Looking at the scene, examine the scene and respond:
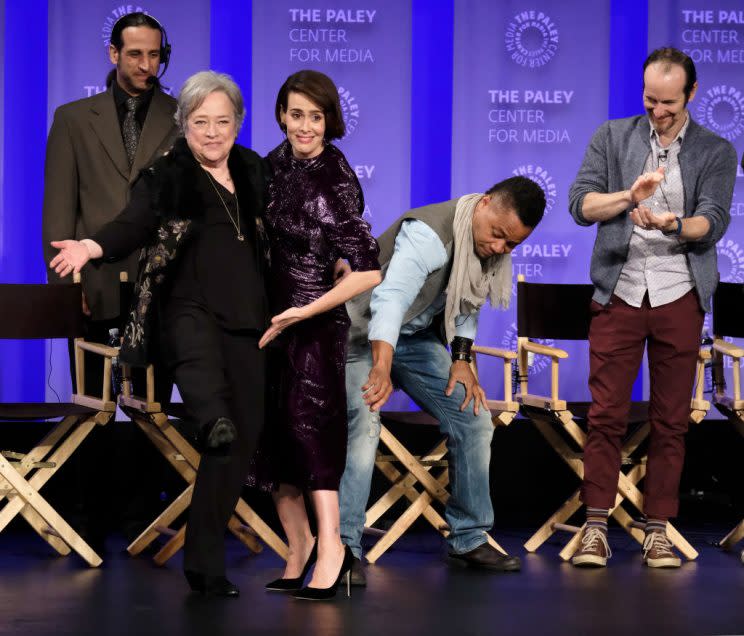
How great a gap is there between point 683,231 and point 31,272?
318cm

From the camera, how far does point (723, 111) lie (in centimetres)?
670

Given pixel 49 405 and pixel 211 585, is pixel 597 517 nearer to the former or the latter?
pixel 211 585

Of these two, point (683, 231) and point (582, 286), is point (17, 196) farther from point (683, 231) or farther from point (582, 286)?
point (683, 231)

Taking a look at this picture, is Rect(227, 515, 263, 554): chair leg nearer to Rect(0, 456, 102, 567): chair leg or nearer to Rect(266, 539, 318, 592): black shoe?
Rect(0, 456, 102, 567): chair leg

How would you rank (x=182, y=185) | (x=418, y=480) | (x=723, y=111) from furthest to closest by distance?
1. (x=723, y=111)
2. (x=418, y=480)
3. (x=182, y=185)

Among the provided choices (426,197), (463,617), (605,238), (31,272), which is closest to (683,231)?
(605,238)

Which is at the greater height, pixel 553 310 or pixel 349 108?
pixel 349 108

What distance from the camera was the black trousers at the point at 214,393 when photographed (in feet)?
12.6

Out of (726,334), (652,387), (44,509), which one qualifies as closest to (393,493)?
(652,387)

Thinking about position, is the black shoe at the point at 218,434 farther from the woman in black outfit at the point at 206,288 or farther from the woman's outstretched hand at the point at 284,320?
the woman's outstretched hand at the point at 284,320

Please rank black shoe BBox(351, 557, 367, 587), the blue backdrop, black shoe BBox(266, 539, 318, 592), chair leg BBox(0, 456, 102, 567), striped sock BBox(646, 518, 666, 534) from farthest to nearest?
the blue backdrop → striped sock BBox(646, 518, 666, 534) → chair leg BBox(0, 456, 102, 567) → black shoe BBox(351, 557, 367, 587) → black shoe BBox(266, 539, 318, 592)

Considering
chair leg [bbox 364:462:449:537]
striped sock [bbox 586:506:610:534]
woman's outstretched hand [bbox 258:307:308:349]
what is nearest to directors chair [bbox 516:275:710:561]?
striped sock [bbox 586:506:610:534]

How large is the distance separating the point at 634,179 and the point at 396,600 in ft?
5.91

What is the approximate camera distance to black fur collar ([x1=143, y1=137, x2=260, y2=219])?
387 centimetres
